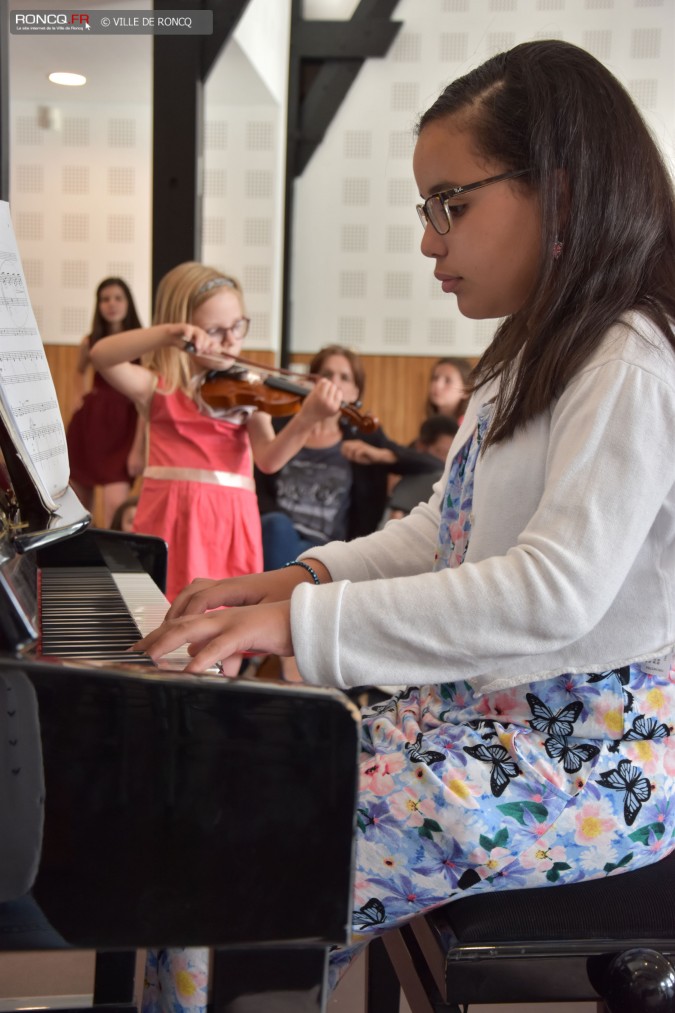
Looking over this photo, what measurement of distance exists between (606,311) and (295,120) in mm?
6802

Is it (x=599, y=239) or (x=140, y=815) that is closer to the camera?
(x=140, y=815)

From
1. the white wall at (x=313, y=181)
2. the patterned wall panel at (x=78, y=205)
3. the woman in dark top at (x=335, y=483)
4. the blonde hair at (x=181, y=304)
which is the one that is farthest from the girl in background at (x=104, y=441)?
the patterned wall panel at (x=78, y=205)

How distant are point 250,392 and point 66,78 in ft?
16.0

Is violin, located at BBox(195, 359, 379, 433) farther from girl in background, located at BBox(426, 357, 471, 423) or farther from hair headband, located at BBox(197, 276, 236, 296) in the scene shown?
girl in background, located at BBox(426, 357, 471, 423)

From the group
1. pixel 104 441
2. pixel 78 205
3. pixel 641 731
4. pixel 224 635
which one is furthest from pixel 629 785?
pixel 78 205

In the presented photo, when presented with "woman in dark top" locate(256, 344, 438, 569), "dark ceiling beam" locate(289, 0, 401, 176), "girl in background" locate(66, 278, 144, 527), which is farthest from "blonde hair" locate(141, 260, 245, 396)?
"dark ceiling beam" locate(289, 0, 401, 176)

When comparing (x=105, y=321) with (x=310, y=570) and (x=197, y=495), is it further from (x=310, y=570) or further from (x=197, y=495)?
(x=310, y=570)

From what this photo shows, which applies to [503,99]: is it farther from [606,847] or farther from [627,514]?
[606,847]

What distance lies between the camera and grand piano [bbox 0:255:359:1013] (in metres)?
0.87

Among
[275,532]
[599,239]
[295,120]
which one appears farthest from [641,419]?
[295,120]

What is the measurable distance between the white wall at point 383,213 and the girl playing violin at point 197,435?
421 cm

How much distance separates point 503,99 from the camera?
1.21m

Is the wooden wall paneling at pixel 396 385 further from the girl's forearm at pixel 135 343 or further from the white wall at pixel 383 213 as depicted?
the girl's forearm at pixel 135 343

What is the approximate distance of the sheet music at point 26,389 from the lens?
120cm
